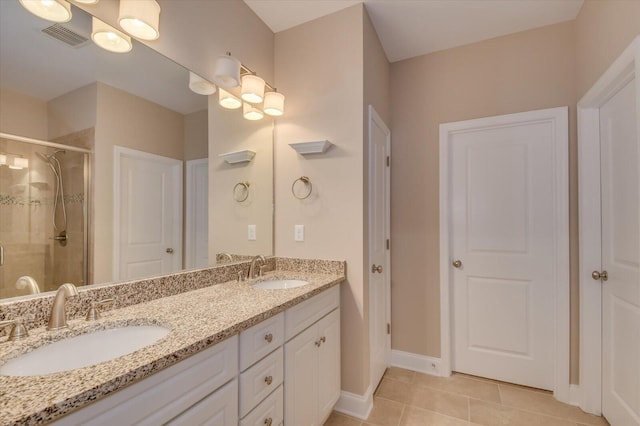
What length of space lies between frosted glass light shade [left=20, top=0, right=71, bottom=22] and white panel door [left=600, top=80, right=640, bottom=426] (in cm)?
263

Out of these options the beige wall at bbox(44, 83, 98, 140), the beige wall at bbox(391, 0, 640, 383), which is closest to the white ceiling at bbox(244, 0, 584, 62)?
the beige wall at bbox(391, 0, 640, 383)

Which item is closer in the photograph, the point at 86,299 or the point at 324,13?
the point at 86,299

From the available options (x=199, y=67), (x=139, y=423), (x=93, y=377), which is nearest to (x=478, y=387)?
(x=139, y=423)

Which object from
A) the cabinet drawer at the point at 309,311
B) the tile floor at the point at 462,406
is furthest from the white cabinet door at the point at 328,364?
the tile floor at the point at 462,406

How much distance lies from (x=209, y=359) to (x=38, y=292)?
66 cm

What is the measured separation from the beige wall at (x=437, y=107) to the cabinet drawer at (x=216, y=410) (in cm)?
183

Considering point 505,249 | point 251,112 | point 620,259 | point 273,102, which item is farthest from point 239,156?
point 620,259

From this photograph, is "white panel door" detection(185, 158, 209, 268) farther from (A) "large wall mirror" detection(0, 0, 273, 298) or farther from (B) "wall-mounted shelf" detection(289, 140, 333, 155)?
(B) "wall-mounted shelf" detection(289, 140, 333, 155)

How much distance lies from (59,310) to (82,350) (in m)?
0.15

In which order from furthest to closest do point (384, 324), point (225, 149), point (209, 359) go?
1. point (384, 324)
2. point (225, 149)
3. point (209, 359)

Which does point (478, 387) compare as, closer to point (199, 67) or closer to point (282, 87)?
point (282, 87)

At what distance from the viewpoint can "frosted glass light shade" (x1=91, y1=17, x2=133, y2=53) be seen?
120cm

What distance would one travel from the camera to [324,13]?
2.01 m

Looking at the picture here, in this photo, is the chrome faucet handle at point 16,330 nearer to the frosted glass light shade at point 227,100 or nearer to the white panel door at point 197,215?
the white panel door at point 197,215
